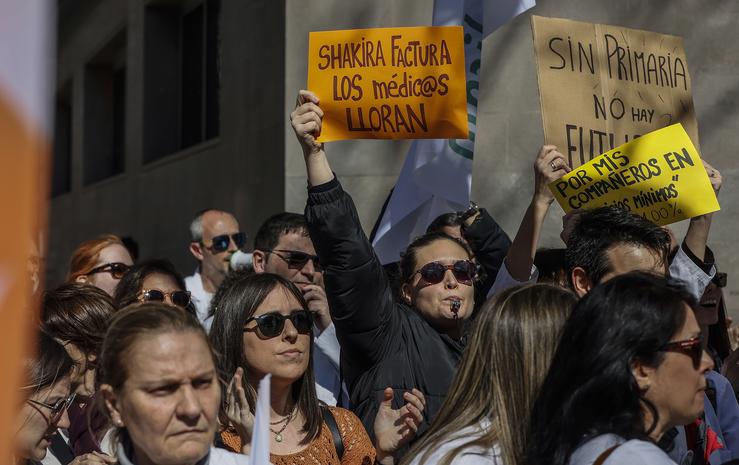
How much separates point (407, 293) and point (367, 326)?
66 cm

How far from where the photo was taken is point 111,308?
4.48 meters

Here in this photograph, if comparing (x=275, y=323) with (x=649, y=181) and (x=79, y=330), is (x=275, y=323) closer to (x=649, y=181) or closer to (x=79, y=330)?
(x=79, y=330)

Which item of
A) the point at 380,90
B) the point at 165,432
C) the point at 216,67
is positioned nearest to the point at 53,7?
the point at 165,432

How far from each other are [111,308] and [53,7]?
10.4ft

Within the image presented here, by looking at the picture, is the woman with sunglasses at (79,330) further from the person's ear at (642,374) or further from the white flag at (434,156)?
the white flag at (434,156)

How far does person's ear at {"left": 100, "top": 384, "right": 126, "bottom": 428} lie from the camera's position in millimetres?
2814

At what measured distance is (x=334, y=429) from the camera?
386 centimetres

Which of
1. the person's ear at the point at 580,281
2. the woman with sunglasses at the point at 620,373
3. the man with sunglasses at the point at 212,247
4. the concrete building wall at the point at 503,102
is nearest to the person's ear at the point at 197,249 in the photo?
the man with sunglasses at the point at 212,247

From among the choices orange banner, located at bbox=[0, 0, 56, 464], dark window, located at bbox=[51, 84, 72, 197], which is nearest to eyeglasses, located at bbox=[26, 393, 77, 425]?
orange banner, located at bbox=[0, 0, 56, 464]

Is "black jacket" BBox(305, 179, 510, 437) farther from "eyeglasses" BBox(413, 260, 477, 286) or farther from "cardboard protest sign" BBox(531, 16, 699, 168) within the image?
"cardboard protest sign" BBox(531, 16, 699, 168)

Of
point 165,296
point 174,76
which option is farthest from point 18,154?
point 174,76

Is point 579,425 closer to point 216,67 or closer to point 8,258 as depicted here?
→ point 8,258

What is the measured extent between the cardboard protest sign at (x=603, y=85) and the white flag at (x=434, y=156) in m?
0.98

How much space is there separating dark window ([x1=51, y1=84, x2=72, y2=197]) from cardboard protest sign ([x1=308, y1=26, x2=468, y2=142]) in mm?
15691
